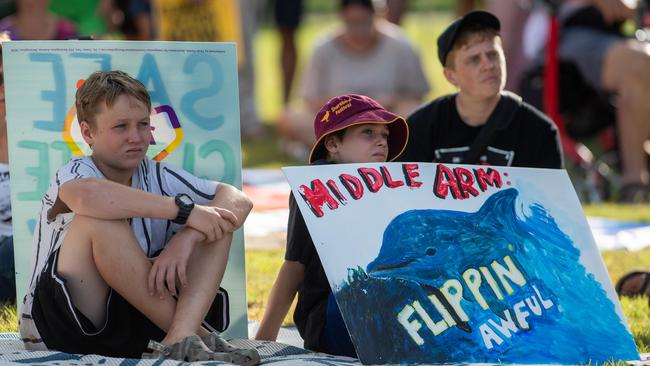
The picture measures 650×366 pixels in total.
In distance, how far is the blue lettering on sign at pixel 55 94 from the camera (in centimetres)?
449

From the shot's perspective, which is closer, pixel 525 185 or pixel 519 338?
pixel 519 338

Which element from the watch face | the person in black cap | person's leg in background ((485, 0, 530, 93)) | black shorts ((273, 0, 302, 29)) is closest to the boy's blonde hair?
the watch face

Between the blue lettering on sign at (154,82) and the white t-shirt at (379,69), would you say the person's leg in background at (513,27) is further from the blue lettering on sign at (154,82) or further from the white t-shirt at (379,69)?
the blue lettering on sign at (154,82)

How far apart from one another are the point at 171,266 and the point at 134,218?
31 cm

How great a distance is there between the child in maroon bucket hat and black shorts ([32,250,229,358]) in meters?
0.49

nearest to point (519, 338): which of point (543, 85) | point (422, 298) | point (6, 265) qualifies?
point (422, 298)

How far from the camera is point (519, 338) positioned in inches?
157

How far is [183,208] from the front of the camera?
3988 mm

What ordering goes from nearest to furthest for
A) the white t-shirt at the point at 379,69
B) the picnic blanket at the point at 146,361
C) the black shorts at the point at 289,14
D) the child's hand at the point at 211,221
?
the picnic blanket at the point at 146,361 → the child's hand at the point at 211,221 → the white t-shirt at the point at 379,69 → the black shorts at the point at 289,14

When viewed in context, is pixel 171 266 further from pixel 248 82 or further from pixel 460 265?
pixel 248 82

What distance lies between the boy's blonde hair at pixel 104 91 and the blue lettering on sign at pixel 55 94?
0.39m

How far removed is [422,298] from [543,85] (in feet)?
17.0

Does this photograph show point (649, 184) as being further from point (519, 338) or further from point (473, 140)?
point (519, 338)

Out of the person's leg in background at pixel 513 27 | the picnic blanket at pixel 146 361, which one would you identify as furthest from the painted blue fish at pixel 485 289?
the person's leg in background at pixel 513 27
